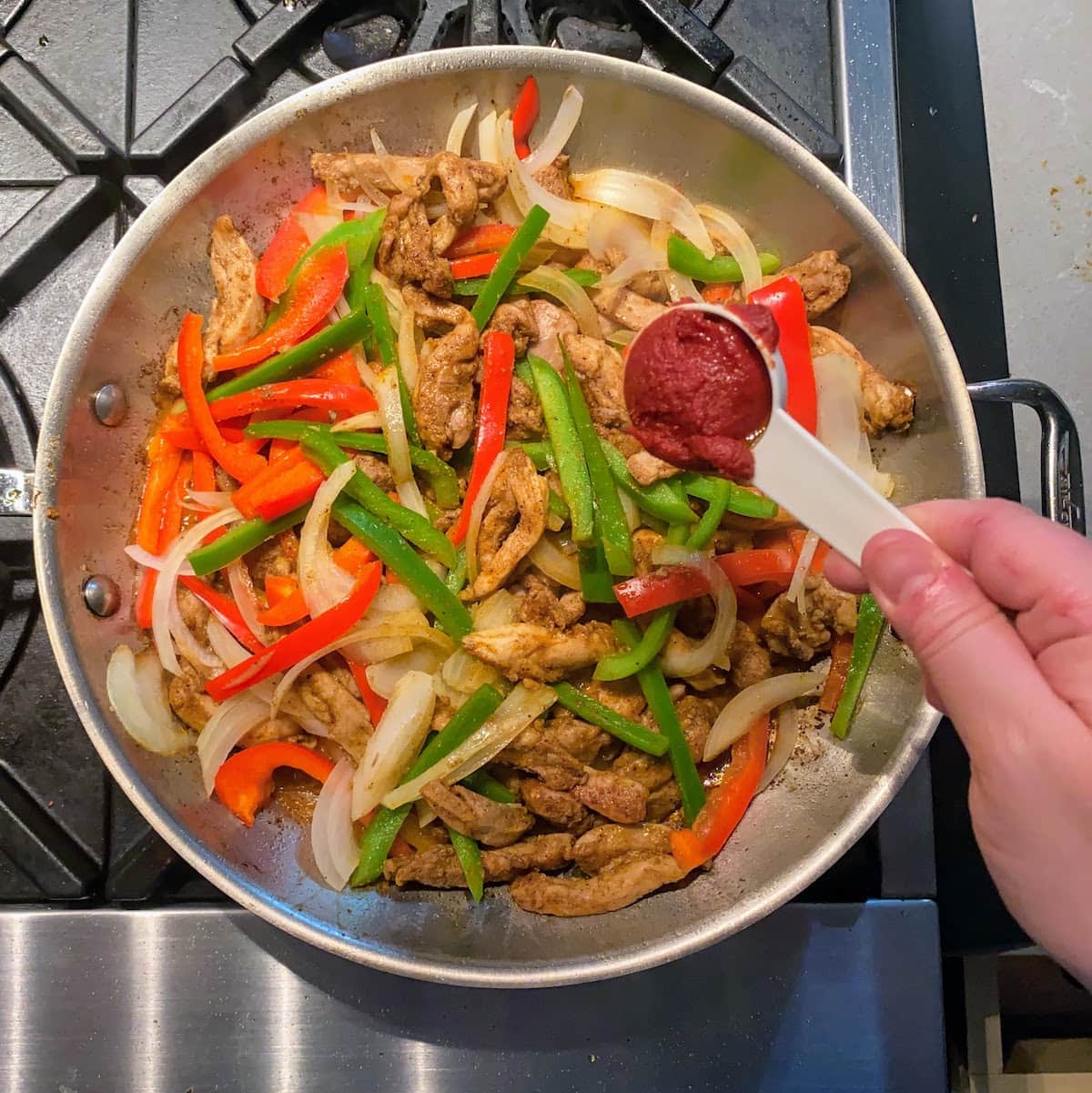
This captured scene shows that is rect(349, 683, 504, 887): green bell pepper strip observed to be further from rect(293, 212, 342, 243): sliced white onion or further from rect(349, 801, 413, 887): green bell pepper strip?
rect(293, 212, 342, 243): sliced white onion

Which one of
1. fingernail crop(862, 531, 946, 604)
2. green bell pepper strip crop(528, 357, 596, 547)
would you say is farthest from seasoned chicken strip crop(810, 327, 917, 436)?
fingernail crop(862, 531, 946, 604)

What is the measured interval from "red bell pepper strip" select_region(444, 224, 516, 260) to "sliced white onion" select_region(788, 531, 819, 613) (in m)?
0.85

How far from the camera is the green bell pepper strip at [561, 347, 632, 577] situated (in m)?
1.45

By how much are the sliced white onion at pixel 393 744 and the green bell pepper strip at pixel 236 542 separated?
37 centimetres

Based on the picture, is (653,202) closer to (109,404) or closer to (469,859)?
(109,404)

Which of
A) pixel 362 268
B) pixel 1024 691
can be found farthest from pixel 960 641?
pixel 362 268

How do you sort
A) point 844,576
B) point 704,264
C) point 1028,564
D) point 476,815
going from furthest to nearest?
point 704,264, point 476,815, point 844,576, point 1028,564

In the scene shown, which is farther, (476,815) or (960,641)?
(476,815)

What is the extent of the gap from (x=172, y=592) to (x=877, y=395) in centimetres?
138

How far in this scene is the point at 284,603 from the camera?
58.2 inches

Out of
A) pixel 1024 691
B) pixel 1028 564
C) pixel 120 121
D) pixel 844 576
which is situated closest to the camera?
pixel 1024 691

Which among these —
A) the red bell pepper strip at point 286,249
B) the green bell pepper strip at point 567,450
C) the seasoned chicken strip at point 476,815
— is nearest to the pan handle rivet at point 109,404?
the red bell pepper strip at point 286,249

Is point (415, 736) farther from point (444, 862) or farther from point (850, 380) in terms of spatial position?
point (850, 380)

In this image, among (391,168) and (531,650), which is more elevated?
(391,168)
